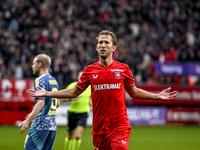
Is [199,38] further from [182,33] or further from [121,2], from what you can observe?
[121,2]

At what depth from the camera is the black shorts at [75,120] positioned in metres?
9.99

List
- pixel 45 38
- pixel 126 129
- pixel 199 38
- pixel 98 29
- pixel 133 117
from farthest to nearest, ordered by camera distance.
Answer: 1. pixel 199 38
2. pixel 98 29
3. pixel 45 38
4. pixel 133 117
5. pixel 126 129

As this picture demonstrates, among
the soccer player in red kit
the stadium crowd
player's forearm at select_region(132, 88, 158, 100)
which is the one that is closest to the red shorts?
the soccer player in red kit

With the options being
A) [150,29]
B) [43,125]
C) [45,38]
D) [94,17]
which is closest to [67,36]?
[45,38]

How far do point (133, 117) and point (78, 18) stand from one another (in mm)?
8813

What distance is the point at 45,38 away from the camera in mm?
21672

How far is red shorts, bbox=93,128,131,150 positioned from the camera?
202 inches

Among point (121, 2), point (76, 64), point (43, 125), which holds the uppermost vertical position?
point (121, 2)

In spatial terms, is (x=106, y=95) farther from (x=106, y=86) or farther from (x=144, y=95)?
(x=144, y=95)

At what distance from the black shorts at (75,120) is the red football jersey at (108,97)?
183 inches

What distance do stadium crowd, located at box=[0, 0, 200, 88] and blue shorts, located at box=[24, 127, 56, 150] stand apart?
41.8 feet

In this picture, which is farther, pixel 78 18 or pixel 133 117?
pixel 78 18

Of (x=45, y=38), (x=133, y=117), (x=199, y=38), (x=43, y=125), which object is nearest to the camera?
(x=43, y=125)

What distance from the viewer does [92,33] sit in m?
23.1
